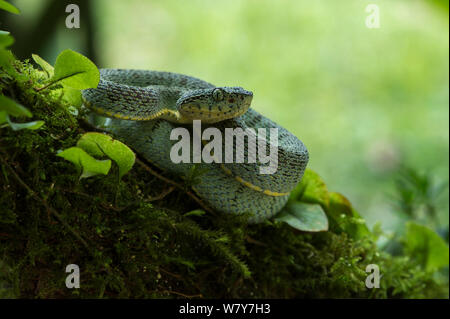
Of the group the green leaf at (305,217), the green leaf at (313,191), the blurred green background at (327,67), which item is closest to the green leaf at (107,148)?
the green leaf at (305,217)

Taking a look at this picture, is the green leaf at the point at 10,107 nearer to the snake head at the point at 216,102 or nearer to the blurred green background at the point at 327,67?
the snake head at the point at 216,102

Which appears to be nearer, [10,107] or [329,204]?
[10,107]

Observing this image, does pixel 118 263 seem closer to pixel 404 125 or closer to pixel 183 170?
pixel 183 170

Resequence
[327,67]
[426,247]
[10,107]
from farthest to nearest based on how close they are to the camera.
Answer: [327,67] → [426,247] → [10,107]

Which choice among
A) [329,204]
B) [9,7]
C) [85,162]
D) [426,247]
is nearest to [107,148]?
[85,162]

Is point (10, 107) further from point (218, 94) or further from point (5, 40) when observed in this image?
point (218, 94)

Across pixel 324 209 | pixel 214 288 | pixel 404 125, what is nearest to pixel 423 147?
pixel 404 125
